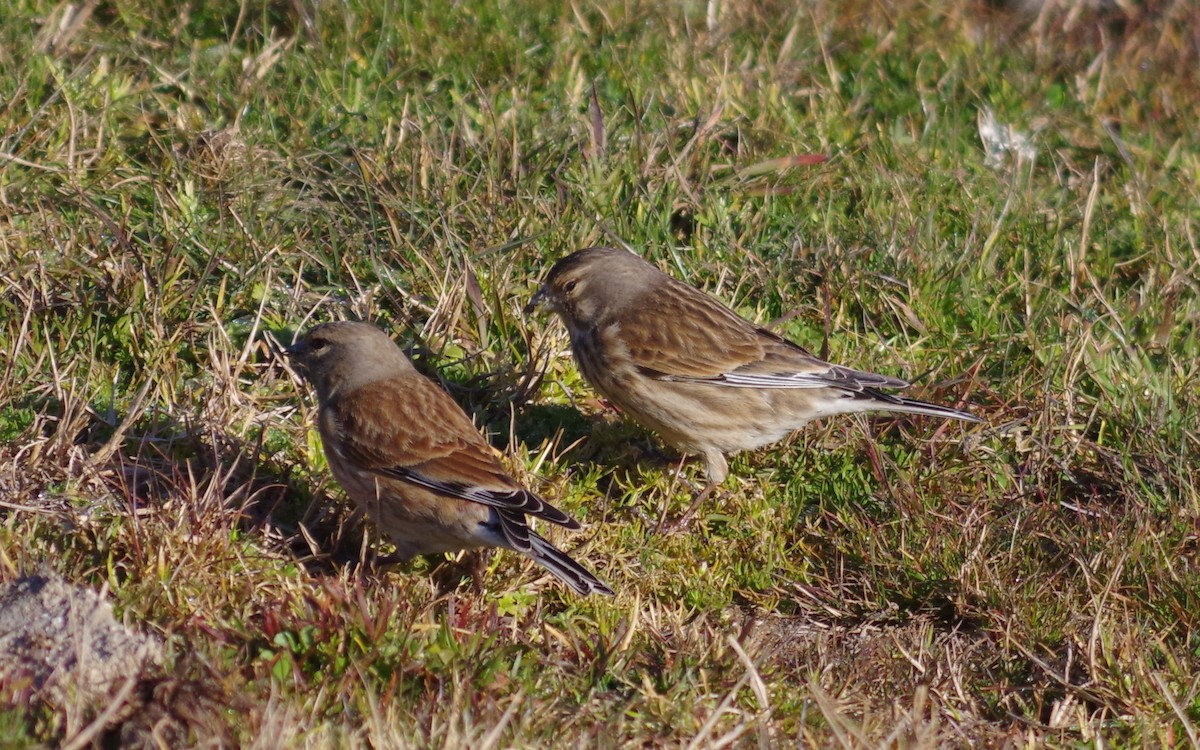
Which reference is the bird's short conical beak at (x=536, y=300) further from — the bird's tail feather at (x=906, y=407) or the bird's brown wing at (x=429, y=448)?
the bird's tail feather at (x=906, y=407)

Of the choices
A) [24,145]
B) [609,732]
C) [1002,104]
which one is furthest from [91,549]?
[1002,104]

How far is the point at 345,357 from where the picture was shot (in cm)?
595

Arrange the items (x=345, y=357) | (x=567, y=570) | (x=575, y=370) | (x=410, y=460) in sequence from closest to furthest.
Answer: (x=567, y=570) < (x=410, y=460) < (x=345, y=357) < (x=575, y=370)

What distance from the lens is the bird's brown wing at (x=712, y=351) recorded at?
641 cm

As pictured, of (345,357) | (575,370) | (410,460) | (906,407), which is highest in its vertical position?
(345,357)

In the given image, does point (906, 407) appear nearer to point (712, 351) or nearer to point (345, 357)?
point (712, 351)

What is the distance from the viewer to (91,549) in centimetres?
506

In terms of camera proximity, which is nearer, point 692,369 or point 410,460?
point 410,460

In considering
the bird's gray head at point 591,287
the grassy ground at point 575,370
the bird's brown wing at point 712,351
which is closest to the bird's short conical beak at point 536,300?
the bird's gray head at point 591,287

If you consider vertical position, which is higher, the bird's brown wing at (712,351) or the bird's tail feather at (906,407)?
the bird's brown wing at (712,351)

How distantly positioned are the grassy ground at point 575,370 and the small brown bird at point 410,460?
0.82 feet

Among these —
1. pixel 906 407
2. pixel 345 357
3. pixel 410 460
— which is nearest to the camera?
pixel 410 460

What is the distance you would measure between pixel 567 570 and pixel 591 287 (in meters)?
1.74

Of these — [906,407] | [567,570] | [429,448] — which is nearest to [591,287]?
[429,448]
